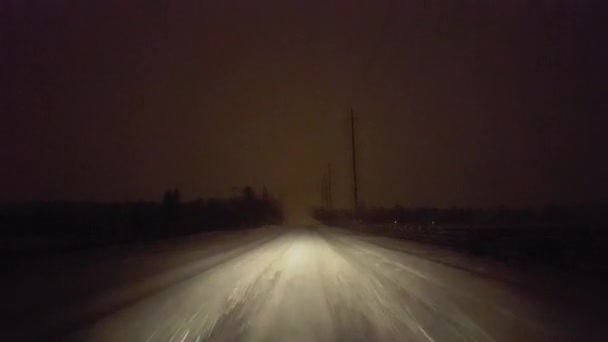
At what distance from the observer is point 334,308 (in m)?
16.0

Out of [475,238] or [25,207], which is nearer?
[475,238]

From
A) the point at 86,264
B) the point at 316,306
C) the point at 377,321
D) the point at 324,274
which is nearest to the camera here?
the point at 377,321

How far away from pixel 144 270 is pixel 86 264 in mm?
4127

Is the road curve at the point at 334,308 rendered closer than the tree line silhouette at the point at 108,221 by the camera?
Yes

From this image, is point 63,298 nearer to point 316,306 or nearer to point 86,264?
point 316,306

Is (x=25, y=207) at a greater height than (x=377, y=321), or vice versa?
(x=25, y=207)

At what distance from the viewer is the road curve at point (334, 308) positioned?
1259 centimetres

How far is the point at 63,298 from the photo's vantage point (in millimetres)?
19672

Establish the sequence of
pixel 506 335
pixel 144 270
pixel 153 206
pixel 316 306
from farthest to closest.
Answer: pixel 153 206 → pixel 144 270 → pixel 316 306 → pixel 506 335

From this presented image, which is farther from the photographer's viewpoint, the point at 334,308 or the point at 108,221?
the point at 108,221

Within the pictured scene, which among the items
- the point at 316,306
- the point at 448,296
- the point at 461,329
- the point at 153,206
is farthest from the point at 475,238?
the point at 153,206

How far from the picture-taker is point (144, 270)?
2962 cm

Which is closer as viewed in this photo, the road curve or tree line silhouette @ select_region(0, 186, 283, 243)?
the road curve

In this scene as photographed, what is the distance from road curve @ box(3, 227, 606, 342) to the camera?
12.6m
